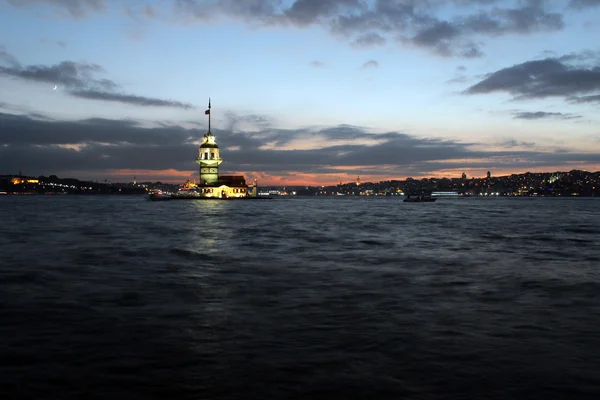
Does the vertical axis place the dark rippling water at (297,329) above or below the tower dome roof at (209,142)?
below

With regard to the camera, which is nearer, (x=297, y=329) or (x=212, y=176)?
(x=297, y=329)

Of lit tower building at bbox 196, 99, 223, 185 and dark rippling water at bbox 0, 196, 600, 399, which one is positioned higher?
lit tower building at bbox 196, 99, 223, 185

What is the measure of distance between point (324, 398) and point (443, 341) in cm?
397

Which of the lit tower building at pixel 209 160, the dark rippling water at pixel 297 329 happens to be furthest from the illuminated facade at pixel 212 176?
the dark rippling water at pixel 297 329

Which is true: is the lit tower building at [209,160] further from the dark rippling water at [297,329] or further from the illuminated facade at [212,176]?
the dark rippling water at [297,329]

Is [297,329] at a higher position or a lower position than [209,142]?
lower

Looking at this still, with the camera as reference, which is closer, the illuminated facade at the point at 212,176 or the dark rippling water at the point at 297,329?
the dark rippling water at the point at 297,329

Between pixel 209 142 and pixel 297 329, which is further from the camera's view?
pixel 209 142

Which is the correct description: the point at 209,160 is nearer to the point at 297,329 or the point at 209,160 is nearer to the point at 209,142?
the point at 209,142

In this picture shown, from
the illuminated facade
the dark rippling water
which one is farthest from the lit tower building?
the dark rippling water

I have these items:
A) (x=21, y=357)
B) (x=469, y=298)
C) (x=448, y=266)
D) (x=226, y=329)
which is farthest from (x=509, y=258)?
(x=21, y=357)

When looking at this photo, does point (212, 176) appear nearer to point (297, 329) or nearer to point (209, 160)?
point (209, 160)

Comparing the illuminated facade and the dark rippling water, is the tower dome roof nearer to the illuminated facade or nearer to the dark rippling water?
the illuminated facade

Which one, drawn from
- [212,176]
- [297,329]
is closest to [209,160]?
[212,176]
